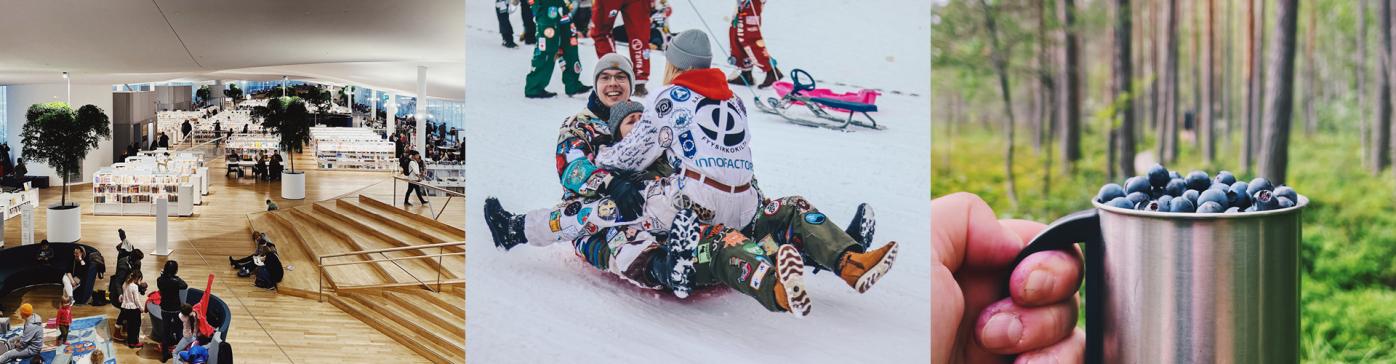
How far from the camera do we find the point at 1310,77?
12.2ft

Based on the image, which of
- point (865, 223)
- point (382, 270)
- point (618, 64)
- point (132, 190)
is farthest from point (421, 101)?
point (865, 223)

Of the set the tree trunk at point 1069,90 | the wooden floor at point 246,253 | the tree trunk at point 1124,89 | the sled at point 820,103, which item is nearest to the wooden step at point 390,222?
the wooden floor at point 246,253

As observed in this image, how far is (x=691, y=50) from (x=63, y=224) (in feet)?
36.0

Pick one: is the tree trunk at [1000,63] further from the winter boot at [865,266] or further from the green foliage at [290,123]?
the green foliage at [290,123]

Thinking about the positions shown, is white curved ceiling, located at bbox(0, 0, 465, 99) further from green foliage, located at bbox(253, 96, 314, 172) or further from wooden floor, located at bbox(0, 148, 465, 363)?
green foliage, located at bbox(253, 96, 314, 172)

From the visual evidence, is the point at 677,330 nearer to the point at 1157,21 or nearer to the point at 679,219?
the point at 679,219

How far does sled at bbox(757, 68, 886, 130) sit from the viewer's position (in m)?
4.08

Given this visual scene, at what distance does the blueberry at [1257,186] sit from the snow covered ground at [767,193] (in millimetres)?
1130

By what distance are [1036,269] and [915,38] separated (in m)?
1.00

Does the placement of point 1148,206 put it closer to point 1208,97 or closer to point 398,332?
point 1208,97

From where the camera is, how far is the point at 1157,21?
12.6ft

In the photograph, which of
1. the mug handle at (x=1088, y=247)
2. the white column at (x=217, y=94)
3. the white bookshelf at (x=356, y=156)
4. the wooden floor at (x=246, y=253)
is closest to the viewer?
the mug handle at (x=1088, y=247)

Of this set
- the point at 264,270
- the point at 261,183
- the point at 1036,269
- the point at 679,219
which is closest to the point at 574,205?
the point at 679,219

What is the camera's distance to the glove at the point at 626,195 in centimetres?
436
